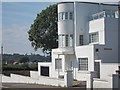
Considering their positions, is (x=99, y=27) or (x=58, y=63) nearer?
(x=99, y=27)

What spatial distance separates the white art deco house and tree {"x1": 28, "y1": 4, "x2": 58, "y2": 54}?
12.5m

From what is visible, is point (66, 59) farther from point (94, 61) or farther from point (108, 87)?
point (108, 87)

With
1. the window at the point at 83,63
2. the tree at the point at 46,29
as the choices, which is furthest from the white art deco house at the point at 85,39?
the tree at the point at 46,29

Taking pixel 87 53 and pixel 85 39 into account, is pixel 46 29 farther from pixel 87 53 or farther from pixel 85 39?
pixel 87 53

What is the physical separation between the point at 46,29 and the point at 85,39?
17036 mm

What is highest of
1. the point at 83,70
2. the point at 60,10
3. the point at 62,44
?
the point at 60,10

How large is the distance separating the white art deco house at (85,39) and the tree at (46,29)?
12530 mm

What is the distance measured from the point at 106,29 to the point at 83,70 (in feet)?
16.1

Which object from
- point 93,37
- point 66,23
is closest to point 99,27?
point 93,37

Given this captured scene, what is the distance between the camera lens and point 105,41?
1080 inches

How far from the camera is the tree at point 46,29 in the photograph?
1845 inches

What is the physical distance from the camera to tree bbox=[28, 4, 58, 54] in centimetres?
4688

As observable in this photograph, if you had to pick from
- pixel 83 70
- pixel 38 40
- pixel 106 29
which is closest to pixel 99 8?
pixel 106 29

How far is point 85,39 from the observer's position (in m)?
31.5
